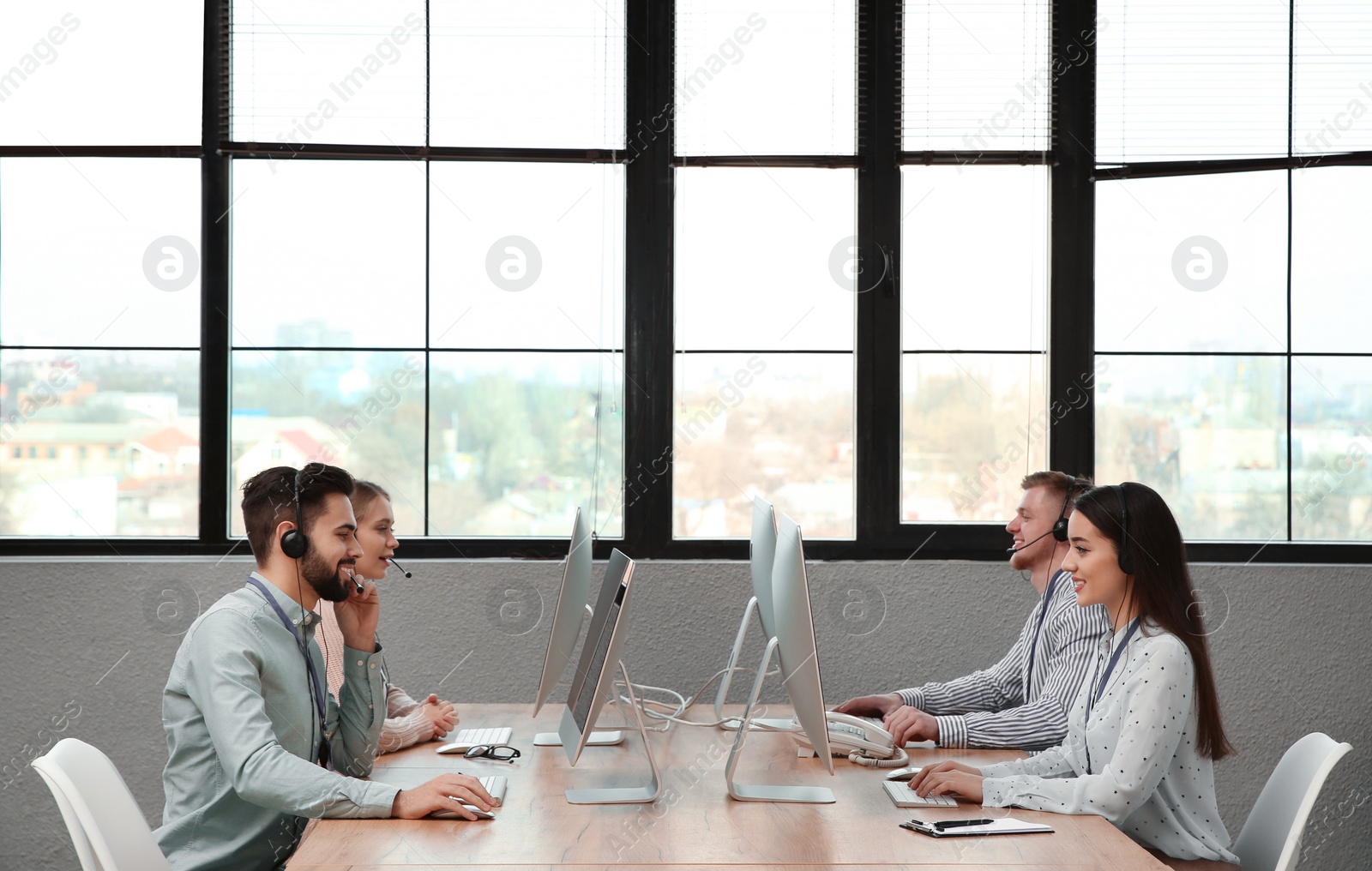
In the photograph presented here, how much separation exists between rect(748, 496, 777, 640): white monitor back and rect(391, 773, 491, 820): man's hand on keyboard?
2.08 feet

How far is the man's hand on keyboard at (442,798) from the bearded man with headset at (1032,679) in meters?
1.01

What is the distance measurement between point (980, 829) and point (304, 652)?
126 cm

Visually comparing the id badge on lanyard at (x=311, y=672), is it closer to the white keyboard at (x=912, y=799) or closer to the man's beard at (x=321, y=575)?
the man's beard at (x=321, y=575)

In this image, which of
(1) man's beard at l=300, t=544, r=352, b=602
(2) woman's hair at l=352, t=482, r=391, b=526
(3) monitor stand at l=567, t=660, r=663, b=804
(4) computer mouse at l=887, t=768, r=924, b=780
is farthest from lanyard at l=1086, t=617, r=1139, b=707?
(2) woman's hair at l=352, t=482, r=391, b=526

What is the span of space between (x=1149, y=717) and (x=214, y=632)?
5.43 ft

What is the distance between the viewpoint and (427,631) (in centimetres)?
334

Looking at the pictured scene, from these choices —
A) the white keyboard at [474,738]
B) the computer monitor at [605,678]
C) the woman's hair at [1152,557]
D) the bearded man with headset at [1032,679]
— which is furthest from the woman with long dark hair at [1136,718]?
the white keyboard at [474,738]

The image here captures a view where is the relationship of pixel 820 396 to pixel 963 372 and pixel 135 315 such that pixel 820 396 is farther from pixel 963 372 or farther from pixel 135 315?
pixel 135 315

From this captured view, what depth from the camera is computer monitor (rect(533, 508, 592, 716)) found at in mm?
2223

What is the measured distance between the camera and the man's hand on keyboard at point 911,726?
2383mm

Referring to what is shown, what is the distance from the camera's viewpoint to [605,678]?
1729 mm

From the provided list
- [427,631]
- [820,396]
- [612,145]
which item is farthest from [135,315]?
[820,396]

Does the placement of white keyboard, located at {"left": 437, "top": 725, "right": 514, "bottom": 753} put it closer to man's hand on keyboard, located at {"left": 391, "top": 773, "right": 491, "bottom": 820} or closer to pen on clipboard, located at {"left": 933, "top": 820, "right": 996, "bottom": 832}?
man's hand on keyboard, located at {"left": 391, "top": 773, "right": 491, "bottom": 820}

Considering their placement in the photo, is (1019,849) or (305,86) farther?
(305,86)
